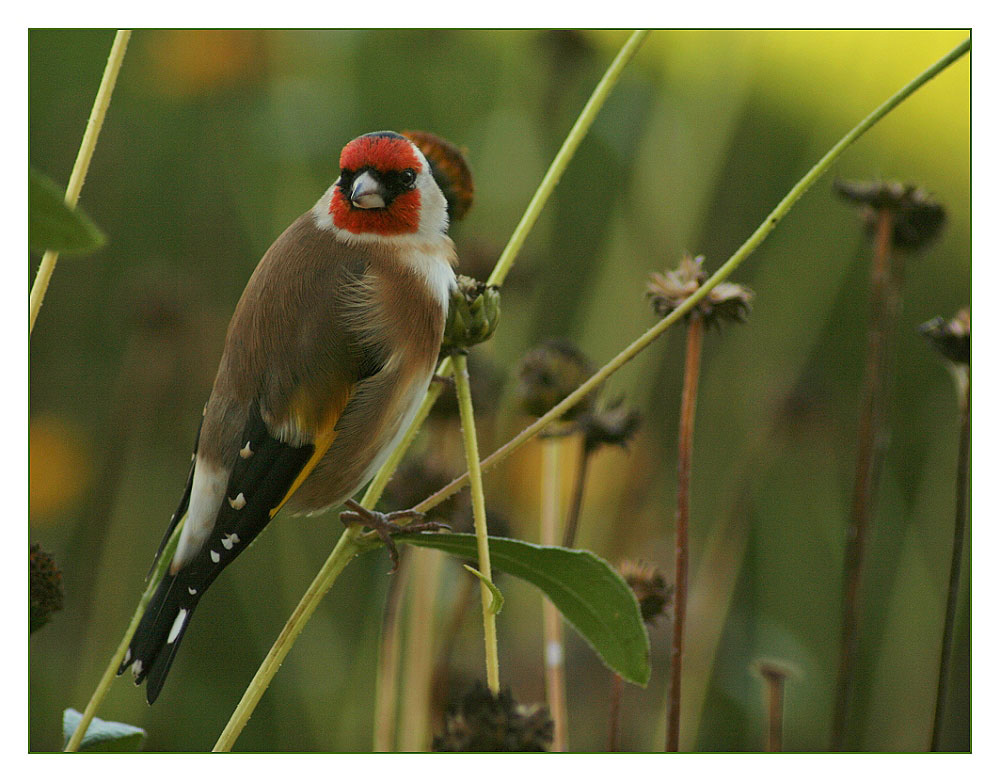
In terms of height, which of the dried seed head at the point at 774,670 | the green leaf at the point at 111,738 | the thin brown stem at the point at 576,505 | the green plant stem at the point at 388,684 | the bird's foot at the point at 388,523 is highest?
the thin brown stem at the point at 576,505

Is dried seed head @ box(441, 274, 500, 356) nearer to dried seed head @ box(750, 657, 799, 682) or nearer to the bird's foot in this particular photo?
the bird's foot

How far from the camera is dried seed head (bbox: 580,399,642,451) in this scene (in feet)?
3.78

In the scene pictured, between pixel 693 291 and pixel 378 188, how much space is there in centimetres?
35

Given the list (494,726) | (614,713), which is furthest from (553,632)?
(494,726)

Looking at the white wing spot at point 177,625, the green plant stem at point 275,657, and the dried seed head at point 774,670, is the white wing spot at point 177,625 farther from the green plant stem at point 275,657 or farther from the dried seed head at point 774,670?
the dried seed head at point 774,670

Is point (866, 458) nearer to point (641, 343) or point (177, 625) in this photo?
point (641, 343)

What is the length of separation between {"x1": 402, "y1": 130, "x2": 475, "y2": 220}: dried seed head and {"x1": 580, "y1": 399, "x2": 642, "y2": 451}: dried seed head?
0.89ft

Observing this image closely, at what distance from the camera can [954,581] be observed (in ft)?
3.94

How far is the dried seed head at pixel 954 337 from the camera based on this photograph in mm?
1181

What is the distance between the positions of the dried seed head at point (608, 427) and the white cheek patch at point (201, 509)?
394mm

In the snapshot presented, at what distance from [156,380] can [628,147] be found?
71 centimetres

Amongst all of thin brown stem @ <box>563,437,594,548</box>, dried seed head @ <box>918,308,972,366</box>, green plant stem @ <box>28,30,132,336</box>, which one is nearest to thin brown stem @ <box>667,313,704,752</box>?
thin brown stem @ <box>563,437,594,548</box>

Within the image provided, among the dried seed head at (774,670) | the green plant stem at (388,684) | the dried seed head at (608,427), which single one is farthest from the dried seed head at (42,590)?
the dried seed head at (774,670)
